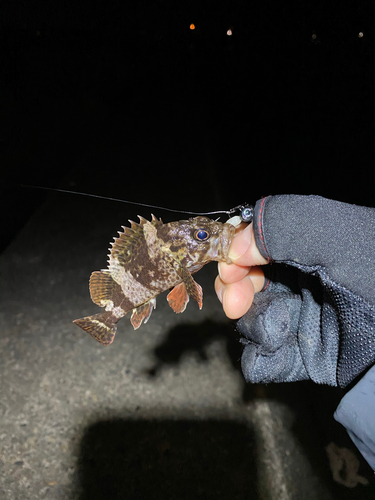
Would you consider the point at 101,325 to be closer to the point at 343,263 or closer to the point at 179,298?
the point at 179,298

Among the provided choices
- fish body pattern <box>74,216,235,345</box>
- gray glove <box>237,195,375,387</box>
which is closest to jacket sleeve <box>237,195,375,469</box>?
gray glove <box>237,195,375,387</box>

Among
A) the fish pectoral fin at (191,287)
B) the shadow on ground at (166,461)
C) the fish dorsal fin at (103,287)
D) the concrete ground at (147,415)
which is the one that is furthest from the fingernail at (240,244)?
the shadow on ground at (166,461)

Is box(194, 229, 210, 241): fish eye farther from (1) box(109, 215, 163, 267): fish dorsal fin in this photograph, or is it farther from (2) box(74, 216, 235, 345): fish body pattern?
(1) box(109, 215, 163, 267): fish dorsal fin

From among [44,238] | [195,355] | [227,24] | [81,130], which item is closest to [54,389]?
[195,355]

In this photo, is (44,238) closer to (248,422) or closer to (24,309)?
(24,309)

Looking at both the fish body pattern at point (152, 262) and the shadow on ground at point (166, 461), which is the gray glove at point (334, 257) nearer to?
the fish body pattern at point (152, 262)

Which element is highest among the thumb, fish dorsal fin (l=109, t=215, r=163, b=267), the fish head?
the thumb
